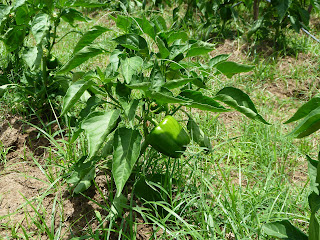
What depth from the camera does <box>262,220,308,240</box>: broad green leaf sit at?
1.16 m

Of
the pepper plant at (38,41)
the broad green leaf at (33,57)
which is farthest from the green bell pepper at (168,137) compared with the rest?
the broad green leaf at (33,57)

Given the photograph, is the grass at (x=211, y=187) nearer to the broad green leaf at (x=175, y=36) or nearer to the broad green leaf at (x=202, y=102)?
the broad green leaf at (x=202, y=102)

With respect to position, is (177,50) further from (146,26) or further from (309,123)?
(309,123)

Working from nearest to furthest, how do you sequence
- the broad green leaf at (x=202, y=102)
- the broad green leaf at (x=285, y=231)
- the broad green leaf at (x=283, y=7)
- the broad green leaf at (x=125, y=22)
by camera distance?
the broad green leaf at (x=285, y=231), the broad green leaf at (x=202, y=102), the broad green leaf at (x=125, y=22), the broad green leaf at (x=283, y=7)

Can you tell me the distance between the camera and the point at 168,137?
4.66 feet

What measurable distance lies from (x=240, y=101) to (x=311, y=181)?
0.46 meters

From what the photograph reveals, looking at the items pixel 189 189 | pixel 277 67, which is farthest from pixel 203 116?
pixel 277 67

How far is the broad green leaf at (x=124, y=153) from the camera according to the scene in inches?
48.2

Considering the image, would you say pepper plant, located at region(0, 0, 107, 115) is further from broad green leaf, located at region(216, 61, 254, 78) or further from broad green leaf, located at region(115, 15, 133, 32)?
broad green leaf, located at region(216, 61, 254, 78)

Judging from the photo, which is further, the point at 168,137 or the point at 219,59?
the point at 219,59

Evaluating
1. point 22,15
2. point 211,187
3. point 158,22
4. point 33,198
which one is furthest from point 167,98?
point 22,15

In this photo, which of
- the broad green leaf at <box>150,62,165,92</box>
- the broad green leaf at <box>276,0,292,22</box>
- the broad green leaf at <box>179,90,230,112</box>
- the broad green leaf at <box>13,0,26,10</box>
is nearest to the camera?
the broad green leaf at <box>179,90,230,112</box>

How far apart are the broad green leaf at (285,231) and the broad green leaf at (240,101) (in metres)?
0.37

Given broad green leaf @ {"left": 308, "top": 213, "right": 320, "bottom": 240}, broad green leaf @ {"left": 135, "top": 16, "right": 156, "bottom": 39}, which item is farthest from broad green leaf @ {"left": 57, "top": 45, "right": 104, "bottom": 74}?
broad green leaf @ {"left": 308, "top": 213, "right": 320, "bottom": 240}
